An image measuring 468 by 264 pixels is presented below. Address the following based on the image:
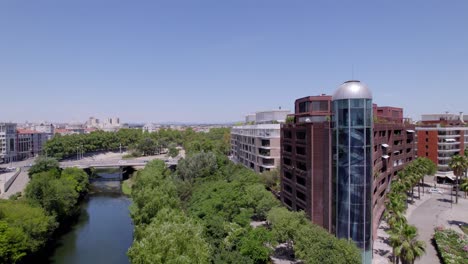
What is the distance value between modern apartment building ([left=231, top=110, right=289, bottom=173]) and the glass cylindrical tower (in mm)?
30460

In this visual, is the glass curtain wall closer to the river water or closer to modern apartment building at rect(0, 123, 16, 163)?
the river water

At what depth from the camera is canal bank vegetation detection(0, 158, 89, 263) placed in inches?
1238

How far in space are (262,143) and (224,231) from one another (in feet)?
113

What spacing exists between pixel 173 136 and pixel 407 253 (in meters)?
161

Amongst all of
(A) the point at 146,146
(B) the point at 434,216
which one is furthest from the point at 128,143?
(B) the point at 434,216

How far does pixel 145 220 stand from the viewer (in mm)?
37844

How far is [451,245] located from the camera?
3856cm

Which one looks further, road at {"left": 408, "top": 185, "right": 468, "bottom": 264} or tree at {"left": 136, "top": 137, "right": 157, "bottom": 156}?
tree at {"left": 136, "top": 137, "right": 157, "bottom": 156}

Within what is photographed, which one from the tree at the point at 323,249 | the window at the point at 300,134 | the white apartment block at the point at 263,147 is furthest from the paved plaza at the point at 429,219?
the white apartment block at the point at 263,147

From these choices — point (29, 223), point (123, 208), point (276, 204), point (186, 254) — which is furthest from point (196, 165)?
point (186, 254)

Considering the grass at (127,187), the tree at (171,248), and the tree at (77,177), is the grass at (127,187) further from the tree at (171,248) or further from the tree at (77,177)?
the tree at (171,248)

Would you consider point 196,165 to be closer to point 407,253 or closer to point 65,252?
point 65,252

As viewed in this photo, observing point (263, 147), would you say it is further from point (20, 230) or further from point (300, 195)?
point (20, 230)

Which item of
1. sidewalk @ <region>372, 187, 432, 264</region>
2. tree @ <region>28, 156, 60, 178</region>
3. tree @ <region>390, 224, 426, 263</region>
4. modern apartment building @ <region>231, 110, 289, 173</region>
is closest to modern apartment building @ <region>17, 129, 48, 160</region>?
tree @ <region>28, 156, 60, 178</region>
